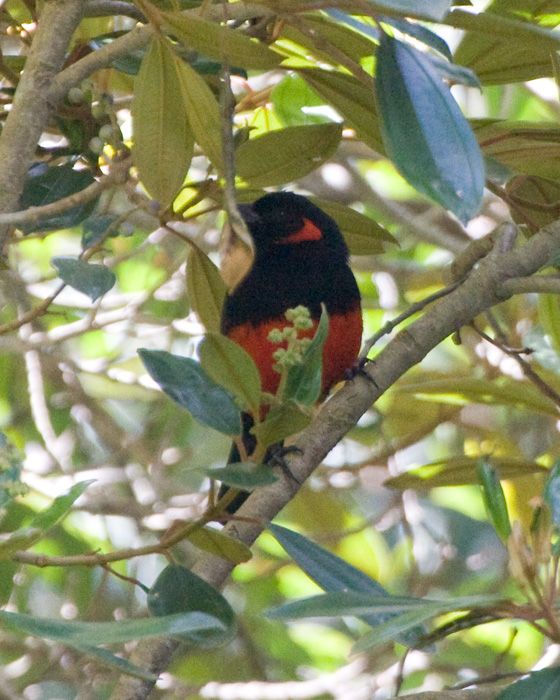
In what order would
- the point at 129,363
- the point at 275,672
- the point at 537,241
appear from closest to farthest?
the point at 537,241
the point at 275,672
the point at 129,363

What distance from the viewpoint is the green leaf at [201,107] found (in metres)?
1.14

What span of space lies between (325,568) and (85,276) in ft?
1.62

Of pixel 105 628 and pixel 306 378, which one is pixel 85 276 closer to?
pixel 306 378

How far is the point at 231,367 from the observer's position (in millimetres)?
1017

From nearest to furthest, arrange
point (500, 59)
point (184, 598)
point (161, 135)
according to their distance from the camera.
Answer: point (184, 598), point (161, 135), point (500, 59)

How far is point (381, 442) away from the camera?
117 inches

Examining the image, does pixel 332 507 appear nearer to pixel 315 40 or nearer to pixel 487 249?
pixel 487 249

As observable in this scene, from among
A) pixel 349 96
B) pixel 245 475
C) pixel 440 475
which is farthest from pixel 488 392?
pixel 245 475

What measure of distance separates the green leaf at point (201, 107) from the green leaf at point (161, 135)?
0.10 metres

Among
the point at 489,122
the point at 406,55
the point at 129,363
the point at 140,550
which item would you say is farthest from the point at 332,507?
the point at 406,55

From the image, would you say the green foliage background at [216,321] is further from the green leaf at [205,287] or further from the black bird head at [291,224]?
the black bird head at [291,224]

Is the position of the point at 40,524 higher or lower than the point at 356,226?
lower

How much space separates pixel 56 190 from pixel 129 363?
68.1 inches

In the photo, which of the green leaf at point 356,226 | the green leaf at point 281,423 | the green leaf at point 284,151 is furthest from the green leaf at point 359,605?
the green leaf at point 356,226
